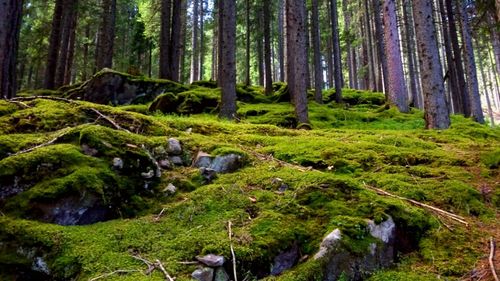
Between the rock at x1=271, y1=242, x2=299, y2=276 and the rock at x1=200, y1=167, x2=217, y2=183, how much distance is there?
147cm

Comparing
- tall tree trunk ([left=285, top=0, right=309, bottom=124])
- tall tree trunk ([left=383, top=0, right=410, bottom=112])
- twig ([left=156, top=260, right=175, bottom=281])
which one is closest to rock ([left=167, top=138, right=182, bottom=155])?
twig ([left=156, top=260, right=175, bottom=281])

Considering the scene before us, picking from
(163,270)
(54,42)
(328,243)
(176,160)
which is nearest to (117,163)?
(176,160)

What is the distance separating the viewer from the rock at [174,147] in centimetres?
475

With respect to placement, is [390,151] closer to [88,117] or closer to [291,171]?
[291,171]

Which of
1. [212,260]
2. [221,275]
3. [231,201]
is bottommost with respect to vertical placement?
[221,275]

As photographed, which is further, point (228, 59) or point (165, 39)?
point (165, 39)

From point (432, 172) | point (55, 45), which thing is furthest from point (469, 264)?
point (55, 45)

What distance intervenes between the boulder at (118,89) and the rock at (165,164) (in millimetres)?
9709

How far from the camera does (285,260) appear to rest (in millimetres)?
3164

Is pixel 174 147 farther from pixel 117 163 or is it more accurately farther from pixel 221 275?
pixel 221 275

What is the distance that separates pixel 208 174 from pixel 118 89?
34.3 ft

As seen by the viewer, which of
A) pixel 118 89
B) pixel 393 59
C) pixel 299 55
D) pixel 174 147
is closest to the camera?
pixel 174 147

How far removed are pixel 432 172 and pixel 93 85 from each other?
1208 cm

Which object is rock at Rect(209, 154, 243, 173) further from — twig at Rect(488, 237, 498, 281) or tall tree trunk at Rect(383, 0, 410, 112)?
tall tree trunk at Rect(383, 0, 410, 112)
